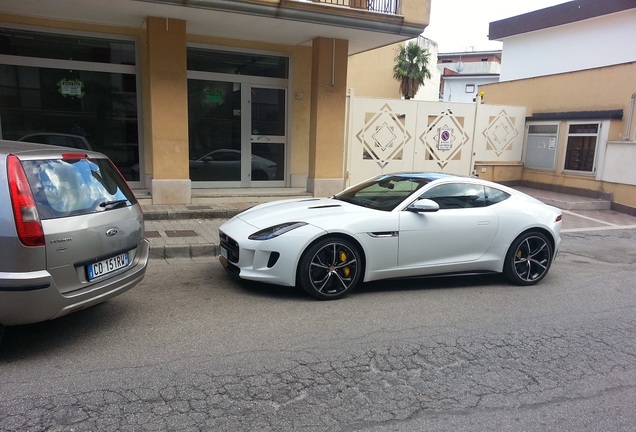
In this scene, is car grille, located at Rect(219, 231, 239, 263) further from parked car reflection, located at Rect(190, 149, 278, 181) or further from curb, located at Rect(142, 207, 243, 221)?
parked car reflection, located at Rect(190, 149, 278, 181)

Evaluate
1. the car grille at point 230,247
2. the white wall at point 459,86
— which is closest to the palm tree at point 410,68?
the white wall at point 459,86

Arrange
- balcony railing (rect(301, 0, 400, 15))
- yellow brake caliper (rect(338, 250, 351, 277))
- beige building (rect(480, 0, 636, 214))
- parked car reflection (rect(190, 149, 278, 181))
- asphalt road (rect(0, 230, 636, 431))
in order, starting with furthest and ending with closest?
1. beige building (rect(480, 0, 636, 214))
2. parked car reflection (rect(190, 149, 278, 181))
3. balcony railing (rect(301, 0, 400, 15))
4. yellow brake caliper (rect(338, 250, 351, 277))
5. asphalt road (rect(0, 230, 636, 431))

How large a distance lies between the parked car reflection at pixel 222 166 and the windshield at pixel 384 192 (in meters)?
5.47

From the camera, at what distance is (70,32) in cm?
955

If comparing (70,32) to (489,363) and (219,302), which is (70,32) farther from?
(489,363)

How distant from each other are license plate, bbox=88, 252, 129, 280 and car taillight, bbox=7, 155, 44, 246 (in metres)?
0.51

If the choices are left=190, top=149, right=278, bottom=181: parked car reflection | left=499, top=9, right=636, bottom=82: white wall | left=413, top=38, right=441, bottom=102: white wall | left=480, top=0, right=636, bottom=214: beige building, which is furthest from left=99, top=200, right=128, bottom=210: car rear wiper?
left=413, top=38, right=441, bottom=102: white wall

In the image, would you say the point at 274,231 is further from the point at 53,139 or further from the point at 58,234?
the point at 53,139

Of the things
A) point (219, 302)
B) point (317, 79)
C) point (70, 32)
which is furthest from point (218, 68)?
point (219, 302)

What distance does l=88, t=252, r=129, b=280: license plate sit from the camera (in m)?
3.87

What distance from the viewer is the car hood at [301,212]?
528 centimetres

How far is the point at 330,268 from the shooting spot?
5.18 metres

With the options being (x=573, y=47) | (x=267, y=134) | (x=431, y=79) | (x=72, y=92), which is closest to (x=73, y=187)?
(x=72, y=92)

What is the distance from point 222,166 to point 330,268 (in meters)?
6.82
